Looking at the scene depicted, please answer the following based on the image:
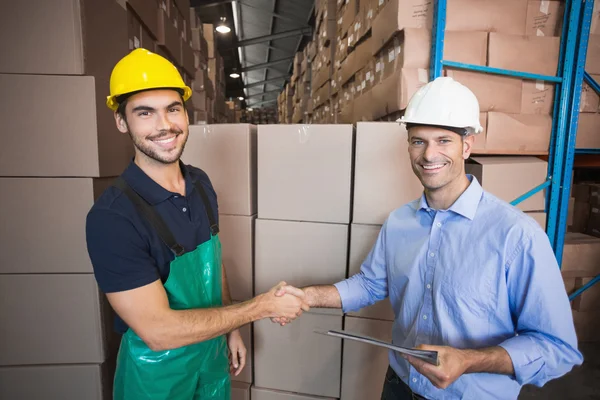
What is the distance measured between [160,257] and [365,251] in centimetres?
112

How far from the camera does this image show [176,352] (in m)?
1.34

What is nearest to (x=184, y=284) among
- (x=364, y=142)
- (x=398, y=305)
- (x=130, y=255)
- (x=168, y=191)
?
(x=130, y=255)

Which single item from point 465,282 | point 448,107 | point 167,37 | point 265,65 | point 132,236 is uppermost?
point 265,65

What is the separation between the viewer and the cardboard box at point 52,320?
1888mm

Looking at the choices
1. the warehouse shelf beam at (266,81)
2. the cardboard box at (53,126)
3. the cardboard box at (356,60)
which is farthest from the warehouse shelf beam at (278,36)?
the cardboard box at (53,126)

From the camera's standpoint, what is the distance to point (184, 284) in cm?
132

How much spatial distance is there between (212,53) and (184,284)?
6363 millimetres

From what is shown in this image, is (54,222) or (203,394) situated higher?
(54,222)

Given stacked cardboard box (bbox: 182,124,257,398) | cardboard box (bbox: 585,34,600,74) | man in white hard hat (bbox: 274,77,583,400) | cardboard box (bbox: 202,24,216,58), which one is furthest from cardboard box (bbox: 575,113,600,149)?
cardboard box (bbox: 202,24,216,58)

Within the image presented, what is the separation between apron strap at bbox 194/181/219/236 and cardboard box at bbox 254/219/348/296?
534mm

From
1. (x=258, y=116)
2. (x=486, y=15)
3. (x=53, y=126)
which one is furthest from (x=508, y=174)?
(x=258, y=116)

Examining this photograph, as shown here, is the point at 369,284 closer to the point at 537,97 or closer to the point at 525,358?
the point at 525,358

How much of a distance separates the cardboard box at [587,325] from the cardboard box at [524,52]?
232 centimetres

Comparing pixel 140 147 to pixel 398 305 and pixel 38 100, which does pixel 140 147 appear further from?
pixel 398 305
